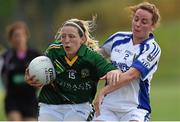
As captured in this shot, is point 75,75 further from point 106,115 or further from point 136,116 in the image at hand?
point 136,116

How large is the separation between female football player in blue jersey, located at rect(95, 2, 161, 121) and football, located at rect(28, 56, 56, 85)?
0.58m

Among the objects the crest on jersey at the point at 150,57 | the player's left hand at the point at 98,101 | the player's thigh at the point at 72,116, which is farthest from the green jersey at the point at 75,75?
the crest on jersey at the point at 150,57

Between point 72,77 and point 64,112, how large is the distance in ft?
1.29

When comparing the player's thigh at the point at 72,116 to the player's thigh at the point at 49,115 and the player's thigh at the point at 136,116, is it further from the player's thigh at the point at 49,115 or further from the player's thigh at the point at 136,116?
the player's thigh at the point at 136,116

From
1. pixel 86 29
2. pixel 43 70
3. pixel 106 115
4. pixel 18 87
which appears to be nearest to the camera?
pixel 106 115

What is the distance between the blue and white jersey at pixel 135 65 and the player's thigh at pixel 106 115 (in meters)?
0.05

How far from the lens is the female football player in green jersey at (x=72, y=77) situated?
9.11 m

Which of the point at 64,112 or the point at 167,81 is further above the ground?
the point at 64,112

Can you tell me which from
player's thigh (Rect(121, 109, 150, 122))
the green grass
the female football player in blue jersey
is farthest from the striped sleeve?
the green grass

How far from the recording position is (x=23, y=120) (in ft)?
44.1

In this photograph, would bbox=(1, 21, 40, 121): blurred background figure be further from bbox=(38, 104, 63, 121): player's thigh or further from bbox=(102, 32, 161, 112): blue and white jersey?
bbox=(102, 32, 161, 112): blue and white jersey

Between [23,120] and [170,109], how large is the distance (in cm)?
804

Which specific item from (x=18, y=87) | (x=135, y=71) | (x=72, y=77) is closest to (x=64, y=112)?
(x=72, y=77)

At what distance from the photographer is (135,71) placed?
351 inches
